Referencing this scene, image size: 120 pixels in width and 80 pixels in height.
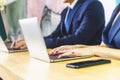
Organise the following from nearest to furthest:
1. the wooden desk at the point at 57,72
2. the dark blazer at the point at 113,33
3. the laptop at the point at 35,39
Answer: the wooden desk at the point at 57,72 < the laptop at the point at 35,39 < the dark blazer at the point at 113,33

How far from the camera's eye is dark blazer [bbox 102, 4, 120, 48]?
5.57 feet

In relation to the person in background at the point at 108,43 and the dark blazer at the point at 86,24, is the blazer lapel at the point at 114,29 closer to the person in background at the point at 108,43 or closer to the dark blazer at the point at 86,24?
the person in background at the point at 108,43

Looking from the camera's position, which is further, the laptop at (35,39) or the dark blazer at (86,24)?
the dark blazer at (86,24)

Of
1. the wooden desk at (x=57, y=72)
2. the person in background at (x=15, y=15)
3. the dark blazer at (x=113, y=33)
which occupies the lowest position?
the person in background at (x=15, y=15)

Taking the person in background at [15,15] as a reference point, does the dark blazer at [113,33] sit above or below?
above

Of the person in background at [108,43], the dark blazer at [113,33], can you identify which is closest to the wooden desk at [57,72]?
the person in background at [108,43]

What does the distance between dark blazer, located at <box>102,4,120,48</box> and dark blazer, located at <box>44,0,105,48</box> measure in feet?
0.33

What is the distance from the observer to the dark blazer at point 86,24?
6.25 feet

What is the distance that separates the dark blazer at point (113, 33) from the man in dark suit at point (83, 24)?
0.33 ft

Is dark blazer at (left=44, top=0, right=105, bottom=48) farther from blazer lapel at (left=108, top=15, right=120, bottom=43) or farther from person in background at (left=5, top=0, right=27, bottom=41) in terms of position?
person in background at (left=5, top=0, right=27, bottom=41)

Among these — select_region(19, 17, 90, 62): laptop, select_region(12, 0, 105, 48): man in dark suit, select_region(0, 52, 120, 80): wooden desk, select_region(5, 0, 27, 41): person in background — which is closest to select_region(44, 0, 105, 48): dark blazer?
select_region(12, 0, 105, 48): man in dark suit

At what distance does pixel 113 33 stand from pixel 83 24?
0.28 metres

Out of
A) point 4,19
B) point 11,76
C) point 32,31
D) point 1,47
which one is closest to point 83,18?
point 1,47

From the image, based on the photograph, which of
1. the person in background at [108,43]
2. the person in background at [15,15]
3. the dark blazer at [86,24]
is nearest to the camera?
the person in background at [108,43]
